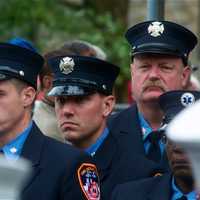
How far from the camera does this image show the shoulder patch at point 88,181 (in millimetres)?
3549

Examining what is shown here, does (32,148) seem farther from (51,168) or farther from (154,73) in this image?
(154,73)

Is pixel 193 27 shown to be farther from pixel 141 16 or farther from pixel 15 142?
pixel 15 142


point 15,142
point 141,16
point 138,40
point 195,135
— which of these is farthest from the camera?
point 141,16

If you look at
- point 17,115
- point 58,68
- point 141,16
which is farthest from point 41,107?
point 141,16

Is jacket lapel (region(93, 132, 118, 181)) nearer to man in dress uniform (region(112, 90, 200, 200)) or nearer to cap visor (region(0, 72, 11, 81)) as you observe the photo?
man in dress uniform (region(112, 90, 200, 200))

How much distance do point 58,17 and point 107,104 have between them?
7397mm

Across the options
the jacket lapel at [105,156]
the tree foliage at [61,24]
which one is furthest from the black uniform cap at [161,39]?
the tree foliage at [61,24]

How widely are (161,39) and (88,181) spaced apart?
1191 millimetres

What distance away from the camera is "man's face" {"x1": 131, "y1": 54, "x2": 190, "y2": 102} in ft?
14.1

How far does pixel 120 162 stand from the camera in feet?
13.6

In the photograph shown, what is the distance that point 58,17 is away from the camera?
11.6m

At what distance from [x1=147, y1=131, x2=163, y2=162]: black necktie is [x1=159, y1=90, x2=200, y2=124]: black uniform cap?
1.08 ft

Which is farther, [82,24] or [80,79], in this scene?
[82,24]

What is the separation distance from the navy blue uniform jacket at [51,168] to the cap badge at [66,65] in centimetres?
69
